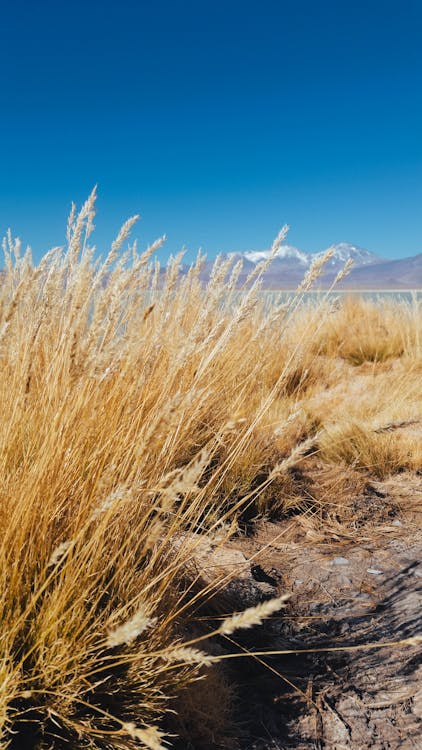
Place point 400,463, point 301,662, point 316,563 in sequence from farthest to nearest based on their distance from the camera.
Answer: point 400,463 → point 316,563 → point 301,662

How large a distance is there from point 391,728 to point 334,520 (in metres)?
1.15

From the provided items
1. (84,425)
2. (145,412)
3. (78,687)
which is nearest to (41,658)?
(78,687)

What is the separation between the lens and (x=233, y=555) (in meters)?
1.98

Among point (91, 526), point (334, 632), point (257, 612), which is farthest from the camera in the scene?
point (334, 632)

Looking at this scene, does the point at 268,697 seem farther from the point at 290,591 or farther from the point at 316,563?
the point at 316,563

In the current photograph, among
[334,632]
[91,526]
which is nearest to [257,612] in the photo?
[91,526]

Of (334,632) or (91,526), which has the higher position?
(91,526)

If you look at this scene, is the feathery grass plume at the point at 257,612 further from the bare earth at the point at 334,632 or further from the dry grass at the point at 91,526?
the bare earth at the point at 334,632

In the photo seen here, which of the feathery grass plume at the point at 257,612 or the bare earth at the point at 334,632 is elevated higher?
the feathery grass plume at the point at 257,612

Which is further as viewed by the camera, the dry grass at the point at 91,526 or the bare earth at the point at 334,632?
the bare earth at the point at 334,632

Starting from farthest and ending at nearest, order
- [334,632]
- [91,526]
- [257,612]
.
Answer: [334,632], [91,526], [257,612]

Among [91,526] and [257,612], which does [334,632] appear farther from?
[257,612]

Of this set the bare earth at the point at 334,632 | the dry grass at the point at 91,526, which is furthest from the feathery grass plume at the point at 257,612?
the bare earth at the point at 334,632

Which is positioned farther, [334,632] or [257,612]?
[334,632]
